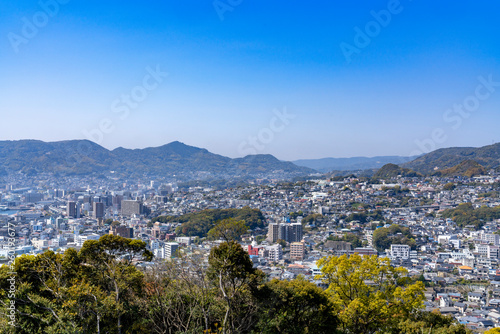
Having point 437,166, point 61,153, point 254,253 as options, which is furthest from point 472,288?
point 61,153

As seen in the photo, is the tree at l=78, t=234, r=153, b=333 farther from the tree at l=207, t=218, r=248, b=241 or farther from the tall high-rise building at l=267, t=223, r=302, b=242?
the tall high-rise building at l=267, t=223, r=302, b=242

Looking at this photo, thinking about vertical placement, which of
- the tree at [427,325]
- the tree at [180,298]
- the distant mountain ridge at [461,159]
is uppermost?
the distant mountain ridge at [461,159]

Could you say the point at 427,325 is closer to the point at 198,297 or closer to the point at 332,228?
the point at 198,297

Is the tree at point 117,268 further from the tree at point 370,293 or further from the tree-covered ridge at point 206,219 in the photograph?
the tree-covered ridge at point 206,219

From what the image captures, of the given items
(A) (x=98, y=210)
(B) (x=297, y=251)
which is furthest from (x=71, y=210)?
(B) (x=297, y=251)

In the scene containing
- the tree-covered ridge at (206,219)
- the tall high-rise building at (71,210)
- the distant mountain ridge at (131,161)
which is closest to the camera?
the tree-covered ridge at (206,219)

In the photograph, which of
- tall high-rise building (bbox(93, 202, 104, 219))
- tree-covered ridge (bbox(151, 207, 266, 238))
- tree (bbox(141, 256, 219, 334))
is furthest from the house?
tall high-rise building (bbox(93, 202, 104, 219))

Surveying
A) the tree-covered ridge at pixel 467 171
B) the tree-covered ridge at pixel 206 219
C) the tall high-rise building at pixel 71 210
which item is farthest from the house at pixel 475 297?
the tree-covered ridge at pixel 467 171
